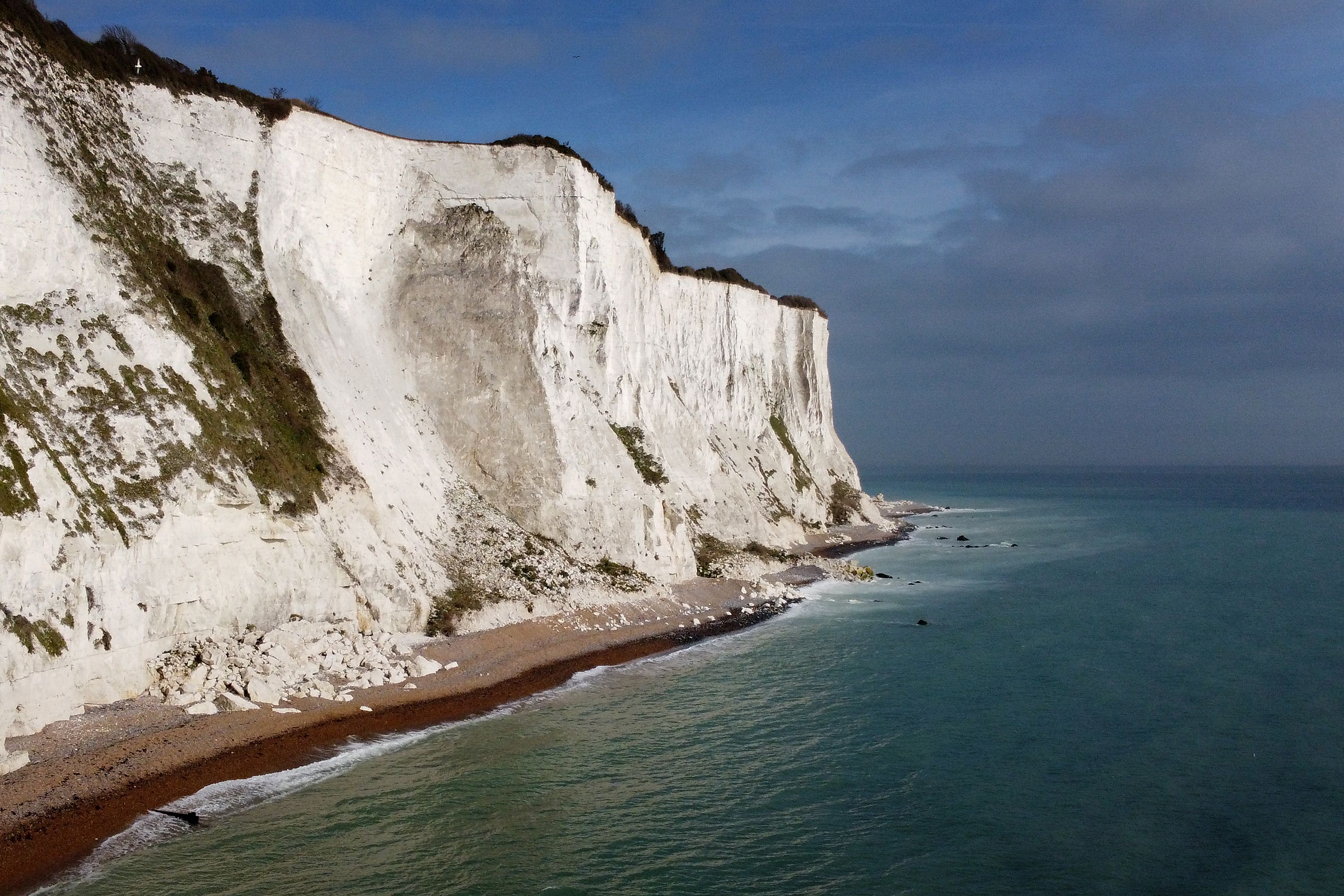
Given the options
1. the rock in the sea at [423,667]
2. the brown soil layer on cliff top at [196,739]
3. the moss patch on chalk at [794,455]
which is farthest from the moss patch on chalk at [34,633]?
the moss patch on chalk at [794,455]

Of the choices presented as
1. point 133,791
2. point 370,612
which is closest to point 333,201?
point 370,612

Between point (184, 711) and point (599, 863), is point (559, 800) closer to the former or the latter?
point (599, 863)

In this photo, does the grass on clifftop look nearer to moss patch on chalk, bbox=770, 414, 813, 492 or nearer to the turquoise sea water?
the turquoise sea water

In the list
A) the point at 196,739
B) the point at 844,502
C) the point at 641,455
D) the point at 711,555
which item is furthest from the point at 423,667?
the point at 844,502

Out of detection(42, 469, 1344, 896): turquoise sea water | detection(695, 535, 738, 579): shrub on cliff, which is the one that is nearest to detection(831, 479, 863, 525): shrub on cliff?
detection(695, 535, 738, 579): shrub on cliff

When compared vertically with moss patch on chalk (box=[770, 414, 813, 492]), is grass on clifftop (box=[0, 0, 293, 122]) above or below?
above
